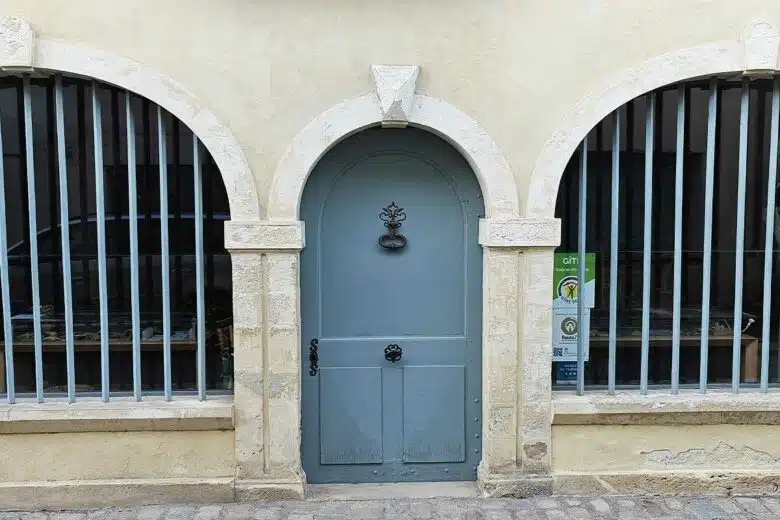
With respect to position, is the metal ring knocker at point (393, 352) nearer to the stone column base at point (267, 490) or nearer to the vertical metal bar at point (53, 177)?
the stone column base at point (267, 490)

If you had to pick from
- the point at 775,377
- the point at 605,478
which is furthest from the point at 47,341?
the point at 775,377

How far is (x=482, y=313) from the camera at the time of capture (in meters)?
4.73

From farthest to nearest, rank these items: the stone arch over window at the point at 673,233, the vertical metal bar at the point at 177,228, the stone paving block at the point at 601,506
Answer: the stone arch over window at the point at 673,233
the vertical metal bar at the point at 177,228
the stone paving block at the point at 601,506

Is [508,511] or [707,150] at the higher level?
[707,150]

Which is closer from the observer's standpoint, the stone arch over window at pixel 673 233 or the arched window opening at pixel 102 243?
the arched window opening at pixel 102 243

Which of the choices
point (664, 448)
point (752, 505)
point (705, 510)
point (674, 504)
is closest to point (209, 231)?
point (664, 448)

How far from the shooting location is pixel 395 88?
4324mm

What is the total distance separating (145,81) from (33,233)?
1.24m

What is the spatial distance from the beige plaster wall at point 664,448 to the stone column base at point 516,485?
13 centimetres

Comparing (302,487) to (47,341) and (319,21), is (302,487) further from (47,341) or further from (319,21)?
(319,21)

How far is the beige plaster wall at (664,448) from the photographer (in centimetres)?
464

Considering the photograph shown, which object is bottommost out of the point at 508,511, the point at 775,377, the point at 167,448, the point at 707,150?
the point at 508,511

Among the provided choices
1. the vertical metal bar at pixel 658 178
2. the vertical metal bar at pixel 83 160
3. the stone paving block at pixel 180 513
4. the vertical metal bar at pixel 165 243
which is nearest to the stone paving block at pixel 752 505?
the vertical metal bar at pixel 658 178

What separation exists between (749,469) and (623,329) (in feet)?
4.06
